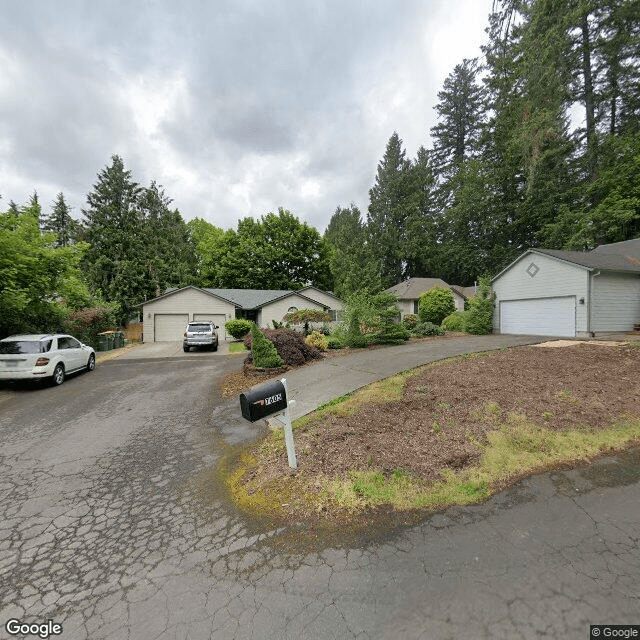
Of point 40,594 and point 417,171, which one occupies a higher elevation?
point 417,171

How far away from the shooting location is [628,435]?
4289 mm

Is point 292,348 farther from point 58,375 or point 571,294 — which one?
point 571,294

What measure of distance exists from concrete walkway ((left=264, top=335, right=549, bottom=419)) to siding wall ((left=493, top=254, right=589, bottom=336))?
4.19 meters

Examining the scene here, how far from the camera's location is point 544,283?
1582 centimetres

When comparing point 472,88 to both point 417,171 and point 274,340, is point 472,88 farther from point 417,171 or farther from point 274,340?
point 274,340

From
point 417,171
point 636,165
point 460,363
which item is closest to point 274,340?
point 460,363

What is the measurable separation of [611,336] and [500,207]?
21.6 m

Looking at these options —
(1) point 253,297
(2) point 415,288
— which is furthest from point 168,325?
(2) point 415,288

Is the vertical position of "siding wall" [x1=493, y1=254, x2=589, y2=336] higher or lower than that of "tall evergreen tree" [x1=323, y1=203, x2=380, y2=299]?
lower

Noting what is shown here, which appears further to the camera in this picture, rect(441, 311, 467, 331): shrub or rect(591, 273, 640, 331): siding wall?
rect(441, 311, 467, 331): shrub

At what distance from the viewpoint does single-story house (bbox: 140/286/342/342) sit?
76.1 ft

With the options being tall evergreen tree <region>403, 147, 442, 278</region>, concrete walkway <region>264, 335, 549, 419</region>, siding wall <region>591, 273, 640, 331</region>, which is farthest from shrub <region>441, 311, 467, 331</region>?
tall evergreen tree <region>403, 147, 442, 278</region>

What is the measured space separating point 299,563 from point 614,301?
18.4 m

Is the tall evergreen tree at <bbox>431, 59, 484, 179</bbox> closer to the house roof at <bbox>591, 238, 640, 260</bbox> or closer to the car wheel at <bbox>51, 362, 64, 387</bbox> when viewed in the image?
the house roof at <bbox>591, 238, 640, 260</bbox>
